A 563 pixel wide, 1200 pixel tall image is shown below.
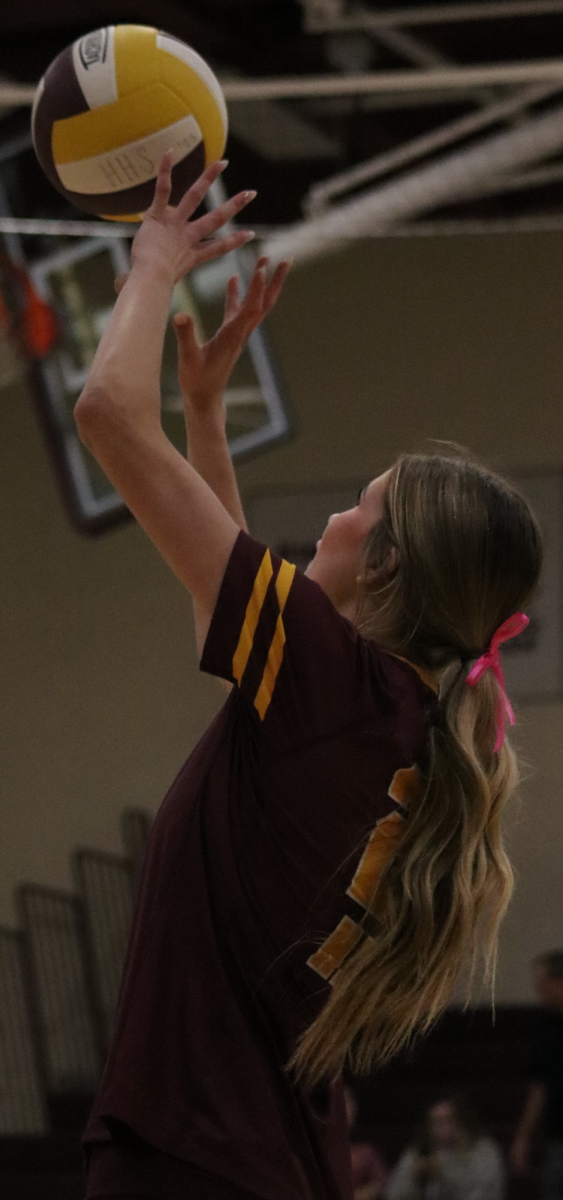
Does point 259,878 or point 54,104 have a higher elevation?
point 54,104

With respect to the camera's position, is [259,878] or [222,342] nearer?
[259,878]

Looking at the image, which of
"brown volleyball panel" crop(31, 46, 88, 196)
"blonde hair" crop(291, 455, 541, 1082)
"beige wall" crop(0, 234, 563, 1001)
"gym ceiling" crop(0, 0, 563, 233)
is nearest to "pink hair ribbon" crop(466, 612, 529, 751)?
"blonde hair" crop(291, 455, 541, 1082)

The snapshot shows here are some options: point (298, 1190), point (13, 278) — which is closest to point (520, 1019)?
point (13, 278)

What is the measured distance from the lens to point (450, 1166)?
5.29 m

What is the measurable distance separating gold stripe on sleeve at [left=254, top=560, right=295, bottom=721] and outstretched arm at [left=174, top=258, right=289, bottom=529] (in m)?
0.35

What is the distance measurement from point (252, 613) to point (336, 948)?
0.33 metres

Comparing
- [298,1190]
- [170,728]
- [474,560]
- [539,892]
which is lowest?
[539,892]

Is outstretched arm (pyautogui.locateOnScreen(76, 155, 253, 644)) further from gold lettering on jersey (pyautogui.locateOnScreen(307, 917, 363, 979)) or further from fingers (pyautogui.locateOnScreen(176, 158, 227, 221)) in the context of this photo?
gold lettering on jersey (pyautogui.locateOnScreen(307, 917, 363, 979))

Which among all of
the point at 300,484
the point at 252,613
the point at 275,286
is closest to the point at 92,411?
the point at 252,613

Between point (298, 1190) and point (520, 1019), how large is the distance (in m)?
6.07

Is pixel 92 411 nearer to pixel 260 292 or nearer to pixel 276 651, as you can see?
pixel 276 651

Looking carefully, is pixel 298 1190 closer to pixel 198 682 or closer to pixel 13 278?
pixel 13 278

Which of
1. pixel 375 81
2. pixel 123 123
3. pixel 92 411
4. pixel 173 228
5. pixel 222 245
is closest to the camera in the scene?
pixel 92 411

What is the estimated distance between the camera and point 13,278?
5734 mm
